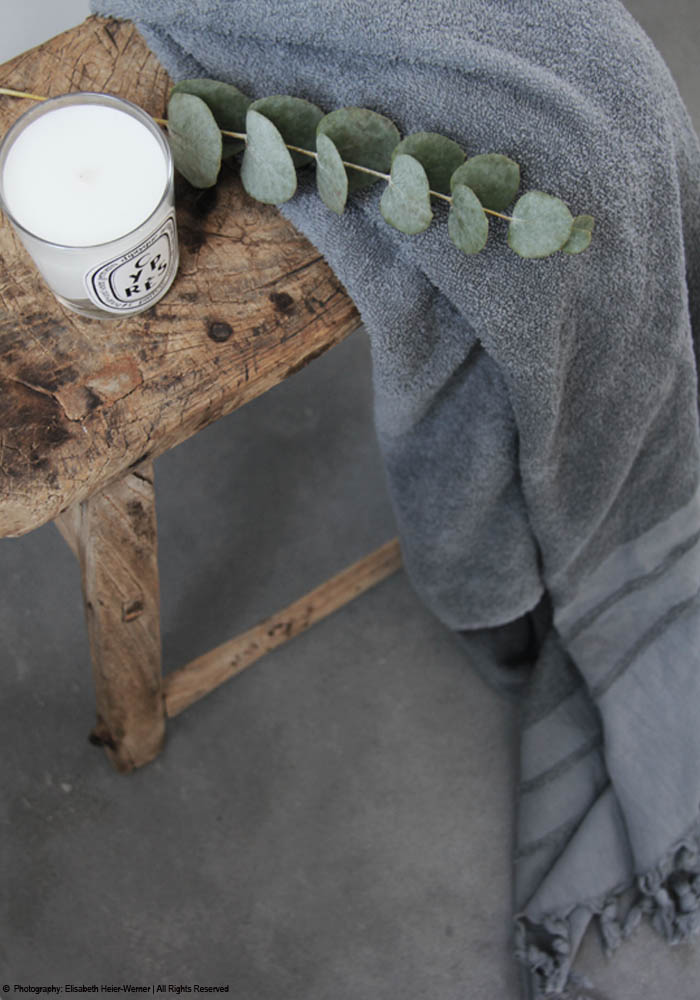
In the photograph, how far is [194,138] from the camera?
22.3 inches

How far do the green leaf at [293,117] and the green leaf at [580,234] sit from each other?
16 centimetres

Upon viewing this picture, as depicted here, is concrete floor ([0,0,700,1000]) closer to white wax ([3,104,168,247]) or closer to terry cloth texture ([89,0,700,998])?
terry cloth texture ([89,0,700,998])

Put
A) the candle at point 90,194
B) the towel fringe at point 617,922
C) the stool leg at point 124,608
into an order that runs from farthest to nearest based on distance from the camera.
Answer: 1. the towel fringe at point 617,922
2. the stool leg at point 124,608
3. the candle at point 90,194

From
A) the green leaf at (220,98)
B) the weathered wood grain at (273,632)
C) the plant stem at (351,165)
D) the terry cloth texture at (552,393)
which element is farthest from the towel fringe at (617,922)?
the green leaf at (220,98)

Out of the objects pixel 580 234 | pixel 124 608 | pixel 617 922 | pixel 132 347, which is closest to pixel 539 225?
pixel 580 234

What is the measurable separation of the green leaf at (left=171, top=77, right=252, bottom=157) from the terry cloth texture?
0.02 meters

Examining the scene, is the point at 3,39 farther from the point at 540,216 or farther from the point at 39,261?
the point at 540,216

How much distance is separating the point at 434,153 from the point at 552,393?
0.59ft

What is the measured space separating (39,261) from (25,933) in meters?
0.73

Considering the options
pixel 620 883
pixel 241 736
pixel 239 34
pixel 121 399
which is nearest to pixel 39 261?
pixel 121 399

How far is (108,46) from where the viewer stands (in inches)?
25.2

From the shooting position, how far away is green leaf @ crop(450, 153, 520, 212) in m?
0.55

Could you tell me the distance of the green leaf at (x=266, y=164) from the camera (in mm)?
551

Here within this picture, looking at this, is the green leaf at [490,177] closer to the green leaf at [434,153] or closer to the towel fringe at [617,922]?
the green leaf at [434,153]
